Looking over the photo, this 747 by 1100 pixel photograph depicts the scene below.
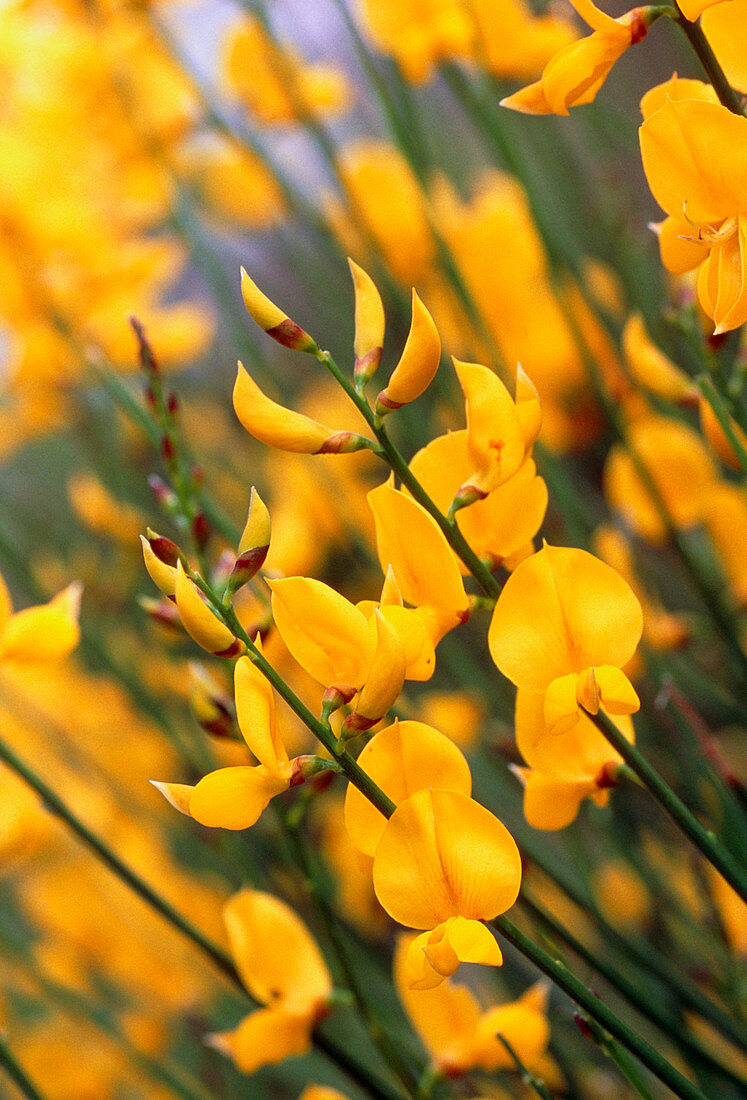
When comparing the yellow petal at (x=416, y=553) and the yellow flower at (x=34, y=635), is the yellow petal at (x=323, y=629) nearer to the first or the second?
the yellow petal at (x=416, y=553)

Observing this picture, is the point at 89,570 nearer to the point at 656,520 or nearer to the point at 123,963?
the point at 123,963

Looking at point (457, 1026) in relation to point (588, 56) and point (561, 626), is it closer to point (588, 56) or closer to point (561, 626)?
point (561, 626)

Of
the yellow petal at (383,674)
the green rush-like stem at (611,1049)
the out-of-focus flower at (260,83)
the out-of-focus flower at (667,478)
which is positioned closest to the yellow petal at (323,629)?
the yellow petal at (383,674)

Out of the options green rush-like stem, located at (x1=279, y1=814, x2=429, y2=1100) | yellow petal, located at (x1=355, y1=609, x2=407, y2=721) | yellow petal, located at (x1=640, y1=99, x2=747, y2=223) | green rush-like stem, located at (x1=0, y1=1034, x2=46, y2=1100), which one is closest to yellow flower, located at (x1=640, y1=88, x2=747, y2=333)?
yellow petal, located at (x1=640, y1=99, x2=747, y2=223)

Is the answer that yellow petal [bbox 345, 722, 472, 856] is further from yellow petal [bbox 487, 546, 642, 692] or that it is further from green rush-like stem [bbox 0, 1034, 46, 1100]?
green rush-like stem [bbox 0, 1034, 46, 1100]

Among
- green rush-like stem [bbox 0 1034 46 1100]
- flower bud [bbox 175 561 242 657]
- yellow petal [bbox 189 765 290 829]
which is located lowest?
green rush-like stem [bbox 0 1034 46 1100]

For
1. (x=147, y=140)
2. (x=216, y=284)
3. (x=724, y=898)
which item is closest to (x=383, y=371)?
(x=216, y=284)
